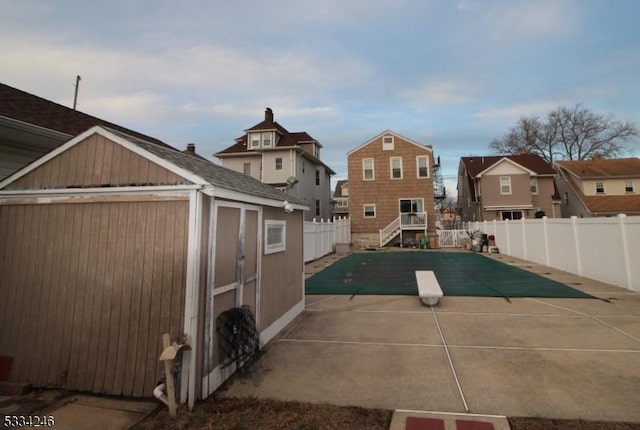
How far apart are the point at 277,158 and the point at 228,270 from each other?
830 inches

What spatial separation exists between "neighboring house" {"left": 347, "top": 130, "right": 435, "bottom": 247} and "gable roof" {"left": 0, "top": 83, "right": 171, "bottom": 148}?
20039 mm

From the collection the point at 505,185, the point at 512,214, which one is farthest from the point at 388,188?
the point at 512,214

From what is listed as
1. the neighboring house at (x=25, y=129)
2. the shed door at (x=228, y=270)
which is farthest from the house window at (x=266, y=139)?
the shed door at (x=228, y=270)

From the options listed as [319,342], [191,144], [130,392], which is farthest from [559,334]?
[191,144]

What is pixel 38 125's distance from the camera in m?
5.91

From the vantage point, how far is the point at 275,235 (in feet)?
16.9

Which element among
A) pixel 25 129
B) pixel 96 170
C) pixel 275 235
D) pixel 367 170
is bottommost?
pixel 275 235

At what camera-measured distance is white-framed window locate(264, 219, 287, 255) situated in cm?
480

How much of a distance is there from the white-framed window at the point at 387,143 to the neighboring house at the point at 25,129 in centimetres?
2198

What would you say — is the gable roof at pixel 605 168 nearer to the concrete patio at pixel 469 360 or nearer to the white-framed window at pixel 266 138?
the white-framed window at pixel 266 138

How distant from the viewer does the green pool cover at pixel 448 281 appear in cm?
772

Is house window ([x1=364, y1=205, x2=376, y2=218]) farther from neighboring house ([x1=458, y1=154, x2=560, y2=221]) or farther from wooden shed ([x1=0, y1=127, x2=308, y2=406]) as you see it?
wooden shed ([x1=0, y1=127, x2=308, y2=406])

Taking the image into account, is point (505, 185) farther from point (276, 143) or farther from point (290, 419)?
point (290, 419)

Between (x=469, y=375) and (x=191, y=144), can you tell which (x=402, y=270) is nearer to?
(x=469, y=375)
